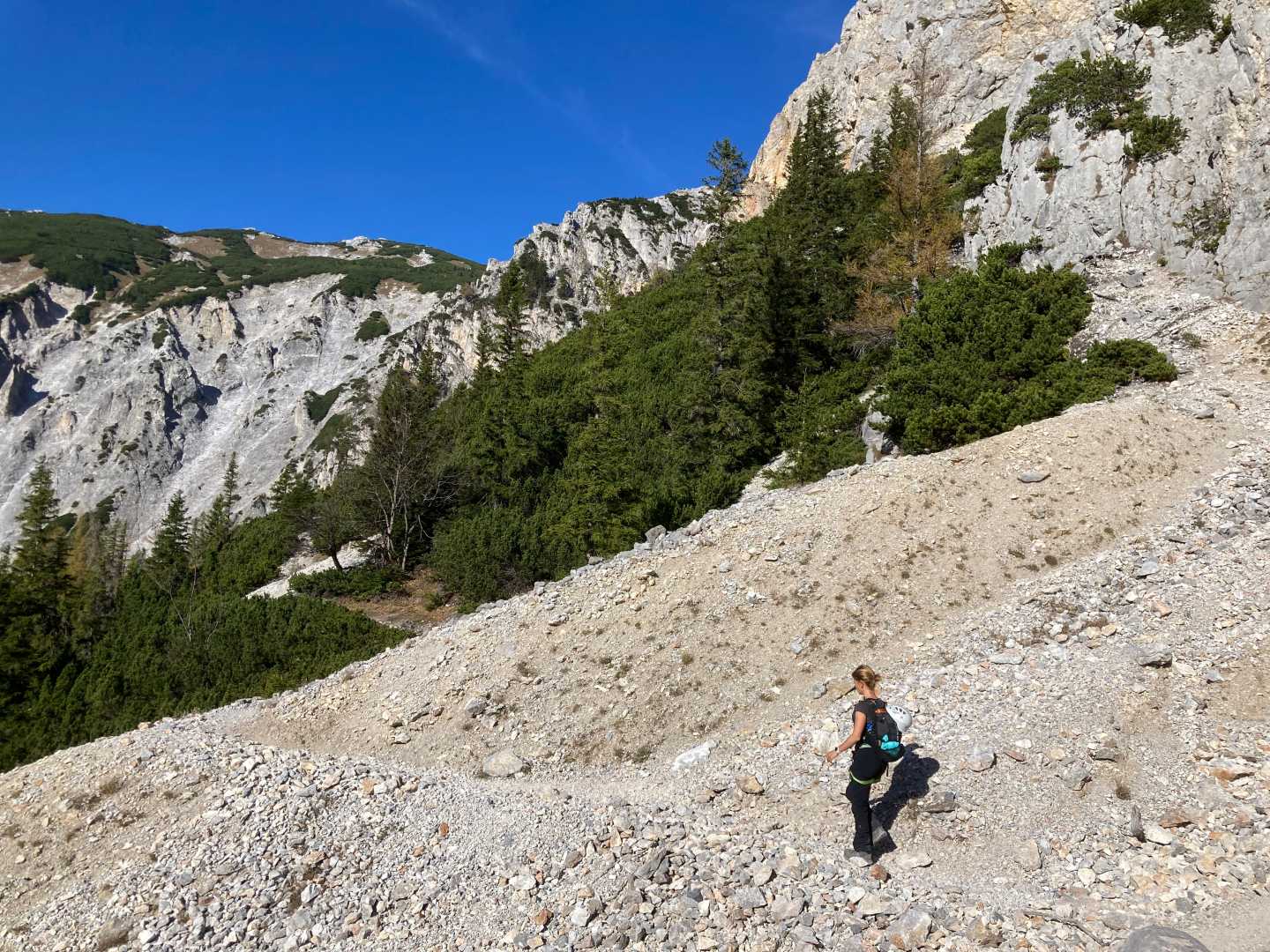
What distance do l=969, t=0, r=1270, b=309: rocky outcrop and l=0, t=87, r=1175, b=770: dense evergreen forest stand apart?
7.14ft

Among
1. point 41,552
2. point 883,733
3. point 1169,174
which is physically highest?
point 1169,174

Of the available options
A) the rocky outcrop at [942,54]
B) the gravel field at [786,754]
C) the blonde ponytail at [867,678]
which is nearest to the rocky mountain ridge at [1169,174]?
the gravel field at [786,754]

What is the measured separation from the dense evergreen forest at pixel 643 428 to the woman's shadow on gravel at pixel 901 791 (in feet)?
36.0

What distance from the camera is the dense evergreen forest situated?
18.7 metres

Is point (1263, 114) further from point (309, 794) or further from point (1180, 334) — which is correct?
point (309, 794)

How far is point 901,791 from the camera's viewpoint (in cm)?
775

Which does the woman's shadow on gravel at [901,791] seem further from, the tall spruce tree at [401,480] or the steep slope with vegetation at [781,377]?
the tall spruce tree at [401,480]

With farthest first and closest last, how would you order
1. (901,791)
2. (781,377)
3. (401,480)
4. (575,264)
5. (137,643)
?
(575,264), (401,480), (781,377), (137,643), (901,791)

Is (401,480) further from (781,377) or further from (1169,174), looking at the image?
(1169,174)

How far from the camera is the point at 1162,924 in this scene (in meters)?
5.32

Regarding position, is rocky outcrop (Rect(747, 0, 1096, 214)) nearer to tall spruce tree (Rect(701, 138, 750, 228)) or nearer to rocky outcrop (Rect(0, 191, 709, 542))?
tall spruce tree (Rect(701, 138, 750, 228))

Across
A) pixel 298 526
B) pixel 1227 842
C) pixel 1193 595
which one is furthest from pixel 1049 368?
pixel 298 526

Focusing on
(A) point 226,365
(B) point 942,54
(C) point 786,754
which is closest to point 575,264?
(B) point 942,54

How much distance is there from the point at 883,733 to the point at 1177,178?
24.9m
